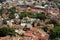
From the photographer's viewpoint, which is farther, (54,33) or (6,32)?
(54,33)

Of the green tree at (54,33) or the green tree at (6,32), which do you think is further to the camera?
the green tree at (54,33)

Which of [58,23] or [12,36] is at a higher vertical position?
[12,36]

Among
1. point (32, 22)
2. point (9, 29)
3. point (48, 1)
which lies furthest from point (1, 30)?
point (48, 1)

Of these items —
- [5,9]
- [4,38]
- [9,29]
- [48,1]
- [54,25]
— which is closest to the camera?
[4,38]

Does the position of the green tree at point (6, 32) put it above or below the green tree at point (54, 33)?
above

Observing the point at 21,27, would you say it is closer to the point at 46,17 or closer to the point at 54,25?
the point at 54,25

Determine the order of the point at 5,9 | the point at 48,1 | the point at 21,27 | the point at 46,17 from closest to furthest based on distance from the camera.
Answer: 1. the point at 21,27
2. the point at 46,17
3. the point at 5,9
4. the point at 48,1

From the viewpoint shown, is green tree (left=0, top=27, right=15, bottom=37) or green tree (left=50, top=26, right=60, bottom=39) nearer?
green tree (left=0, top=27, right=15, bottom=37)

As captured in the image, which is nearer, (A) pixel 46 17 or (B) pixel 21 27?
(B) pixel 21 27

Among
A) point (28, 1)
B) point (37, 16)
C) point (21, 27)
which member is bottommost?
point (28, 1)

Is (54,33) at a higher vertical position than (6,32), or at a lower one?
lower

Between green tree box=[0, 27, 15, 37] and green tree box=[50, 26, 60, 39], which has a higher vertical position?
green tree box=[0, 27, 15, 37]
